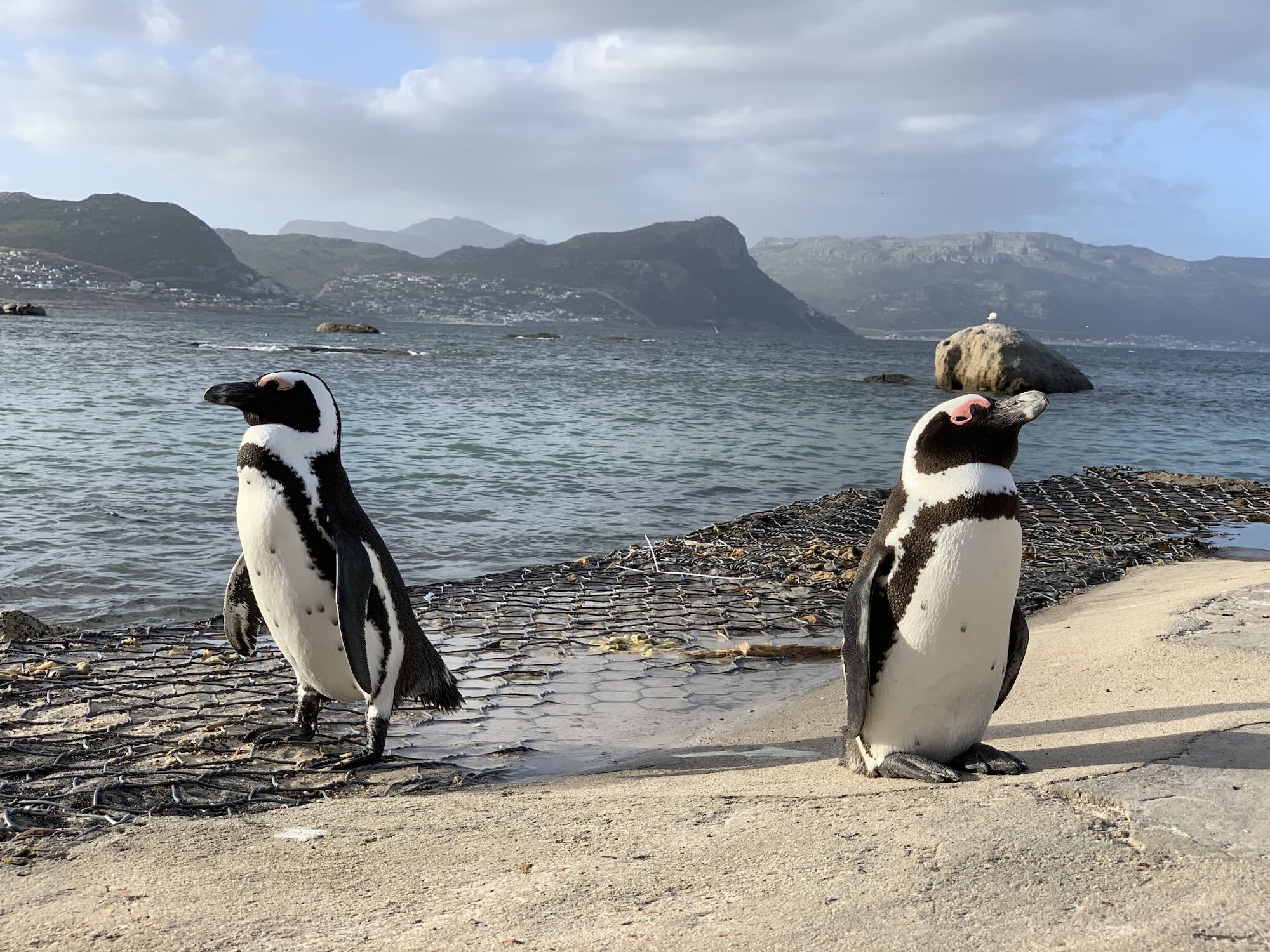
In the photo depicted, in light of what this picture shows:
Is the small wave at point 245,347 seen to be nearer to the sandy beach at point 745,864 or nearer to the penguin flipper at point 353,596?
the penguin flipper at point 353,596

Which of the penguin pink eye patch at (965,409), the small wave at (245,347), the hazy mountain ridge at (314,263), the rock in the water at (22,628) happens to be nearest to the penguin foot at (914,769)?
the penguin pink eye patch at (965,409)

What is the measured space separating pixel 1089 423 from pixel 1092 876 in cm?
2542

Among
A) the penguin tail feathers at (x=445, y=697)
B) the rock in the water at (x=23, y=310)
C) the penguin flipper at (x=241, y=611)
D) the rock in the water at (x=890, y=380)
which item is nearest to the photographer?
the penguin tail feathers at (x=445, y=697)

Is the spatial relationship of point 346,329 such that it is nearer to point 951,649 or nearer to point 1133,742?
point 951,649

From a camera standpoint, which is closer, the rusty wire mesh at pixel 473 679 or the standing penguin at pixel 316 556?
the rusty wire mesh at pixel 473 679

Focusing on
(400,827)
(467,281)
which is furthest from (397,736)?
(467,281)

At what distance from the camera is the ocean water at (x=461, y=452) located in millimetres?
9211

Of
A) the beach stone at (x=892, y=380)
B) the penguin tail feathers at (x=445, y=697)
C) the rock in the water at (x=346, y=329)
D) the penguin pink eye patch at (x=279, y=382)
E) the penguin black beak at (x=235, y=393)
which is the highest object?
the rock in the water at (x=346, y=329)

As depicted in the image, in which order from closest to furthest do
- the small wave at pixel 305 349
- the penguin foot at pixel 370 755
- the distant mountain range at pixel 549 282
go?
the penguin foot at pixel 370 755
the small wave at pixel 305 349
the distant mountain range at pixel 549 282

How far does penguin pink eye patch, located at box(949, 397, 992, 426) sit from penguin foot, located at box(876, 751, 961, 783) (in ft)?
3.55

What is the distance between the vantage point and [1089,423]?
84.8 feet

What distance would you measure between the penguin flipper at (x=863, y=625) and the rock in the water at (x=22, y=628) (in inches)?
183

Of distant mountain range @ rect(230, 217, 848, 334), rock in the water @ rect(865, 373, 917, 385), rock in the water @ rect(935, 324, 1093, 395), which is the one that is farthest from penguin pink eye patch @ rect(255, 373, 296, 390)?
distant mountain range @ rect(230, 217, 848, 334)

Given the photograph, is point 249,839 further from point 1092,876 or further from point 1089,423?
point 1089,423
